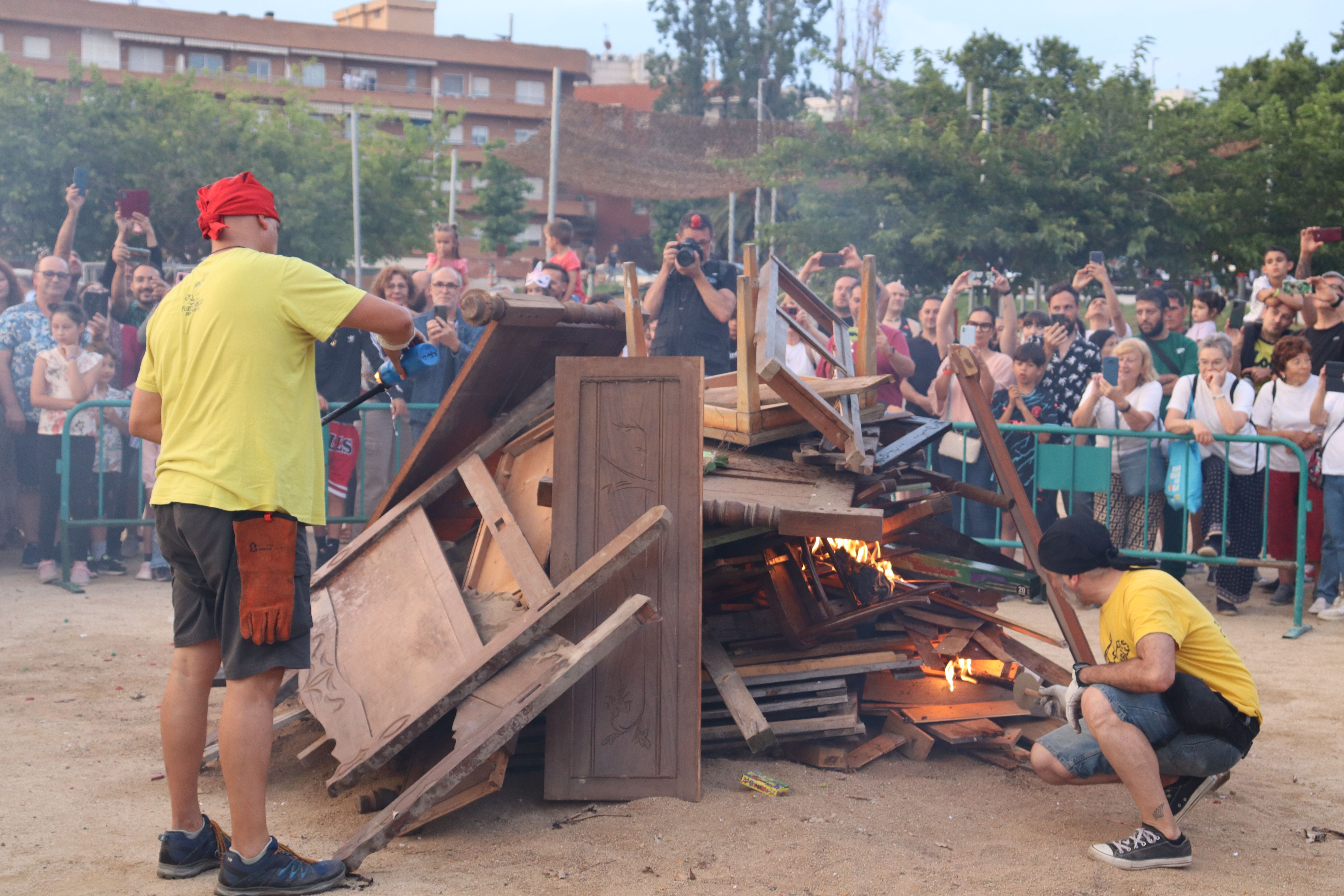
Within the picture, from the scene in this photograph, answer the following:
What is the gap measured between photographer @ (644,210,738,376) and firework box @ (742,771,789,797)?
3998 mm

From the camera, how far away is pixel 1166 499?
7723 millimetres

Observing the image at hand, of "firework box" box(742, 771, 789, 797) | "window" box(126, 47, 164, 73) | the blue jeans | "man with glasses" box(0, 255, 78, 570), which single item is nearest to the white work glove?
"firework box" box(742, 771, 789, 797)

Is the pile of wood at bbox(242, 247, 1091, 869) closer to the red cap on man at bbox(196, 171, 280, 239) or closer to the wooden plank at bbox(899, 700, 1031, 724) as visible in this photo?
the wooden plank at bbox(899, 700, 1031, 724)

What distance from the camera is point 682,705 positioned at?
13.6 ft

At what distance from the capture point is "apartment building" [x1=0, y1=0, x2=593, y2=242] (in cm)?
5478

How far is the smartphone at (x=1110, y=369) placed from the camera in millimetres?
8867

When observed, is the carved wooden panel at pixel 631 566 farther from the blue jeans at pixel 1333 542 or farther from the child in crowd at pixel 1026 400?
the blue jeans at pixel 1333 542

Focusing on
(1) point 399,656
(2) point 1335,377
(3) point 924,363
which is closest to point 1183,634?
(1) point 399,656

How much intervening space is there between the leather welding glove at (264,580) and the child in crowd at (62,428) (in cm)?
547

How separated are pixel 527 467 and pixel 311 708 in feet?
4.61

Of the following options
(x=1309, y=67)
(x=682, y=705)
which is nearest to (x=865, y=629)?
(x=682, y=705)

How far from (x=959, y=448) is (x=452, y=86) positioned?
198 ft

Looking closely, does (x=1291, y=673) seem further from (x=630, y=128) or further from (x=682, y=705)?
(x=630, y=128)

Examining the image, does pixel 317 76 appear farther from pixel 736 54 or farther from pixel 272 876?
pixel 272 876
